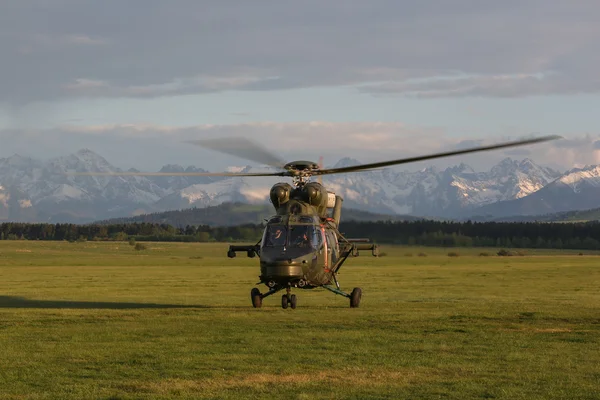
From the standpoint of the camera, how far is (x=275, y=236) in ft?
97.2

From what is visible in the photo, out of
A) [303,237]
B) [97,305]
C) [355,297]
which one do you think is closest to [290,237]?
[303,237]

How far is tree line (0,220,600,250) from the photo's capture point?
206 ft

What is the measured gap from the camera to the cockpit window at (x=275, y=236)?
29531mm

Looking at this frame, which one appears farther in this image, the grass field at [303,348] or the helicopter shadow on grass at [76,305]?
the helicopter shadow on grass at [76,305]

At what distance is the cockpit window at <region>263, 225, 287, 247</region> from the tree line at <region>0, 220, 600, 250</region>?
18297 millimetres

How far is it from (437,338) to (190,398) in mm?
9299

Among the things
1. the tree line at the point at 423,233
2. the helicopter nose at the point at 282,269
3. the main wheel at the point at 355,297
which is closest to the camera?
the helicopter nose at the point at 282,269

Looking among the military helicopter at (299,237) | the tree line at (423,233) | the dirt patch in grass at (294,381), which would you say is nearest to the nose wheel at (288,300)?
the military helicopter at (299,237)

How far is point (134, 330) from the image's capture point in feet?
80.0

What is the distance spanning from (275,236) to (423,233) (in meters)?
47.2

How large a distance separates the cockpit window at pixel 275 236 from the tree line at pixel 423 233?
60.0ft

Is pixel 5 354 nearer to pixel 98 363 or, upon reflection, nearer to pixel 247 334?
pixel 98 363

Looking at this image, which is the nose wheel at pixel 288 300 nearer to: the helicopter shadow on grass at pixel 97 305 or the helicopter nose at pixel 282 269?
the helicopter shadow on grass at pixel 97 305

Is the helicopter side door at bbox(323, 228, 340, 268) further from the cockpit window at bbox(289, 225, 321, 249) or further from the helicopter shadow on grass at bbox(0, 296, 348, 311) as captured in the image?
the helicopter shadow on grass at bbox(0, 296, 348, 311)
